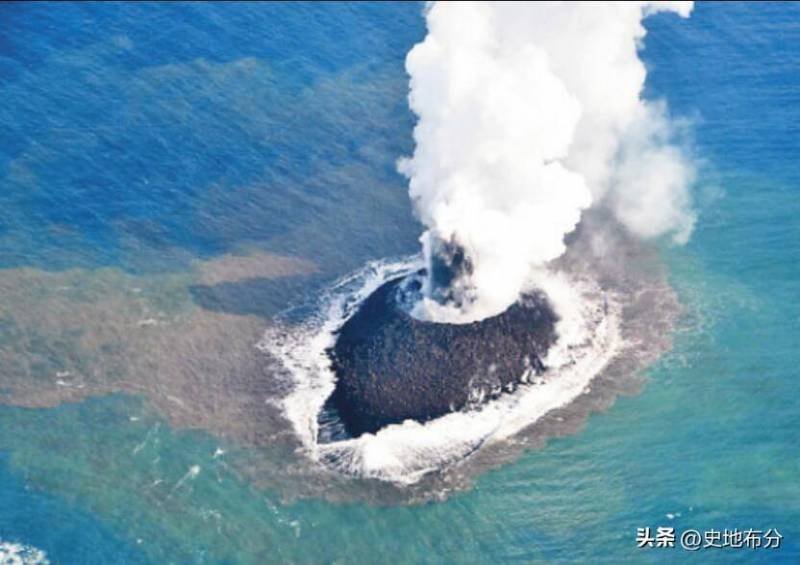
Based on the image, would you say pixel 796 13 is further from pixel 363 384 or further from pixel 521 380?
pixel 363 384

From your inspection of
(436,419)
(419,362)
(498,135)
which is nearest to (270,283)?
(419,362)

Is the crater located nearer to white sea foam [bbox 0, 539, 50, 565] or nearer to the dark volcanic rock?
the dark volcanic rock

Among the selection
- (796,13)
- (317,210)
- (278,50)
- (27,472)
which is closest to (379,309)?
(317,210)

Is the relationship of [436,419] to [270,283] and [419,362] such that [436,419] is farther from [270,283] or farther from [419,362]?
[270,283]

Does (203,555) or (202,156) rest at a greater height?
(202,156)

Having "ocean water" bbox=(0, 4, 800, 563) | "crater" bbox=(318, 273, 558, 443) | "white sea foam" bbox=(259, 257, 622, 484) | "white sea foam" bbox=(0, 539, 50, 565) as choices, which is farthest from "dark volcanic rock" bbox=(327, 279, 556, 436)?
"white sea foam" bbox=(0, 539, 50, 565)
